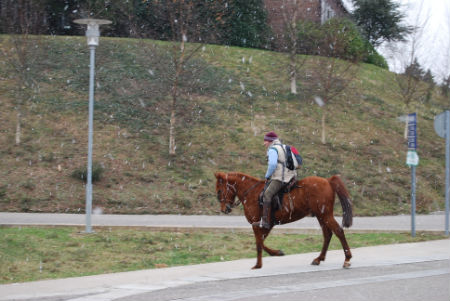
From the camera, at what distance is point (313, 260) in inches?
444

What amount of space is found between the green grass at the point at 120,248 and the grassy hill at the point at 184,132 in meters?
6.47

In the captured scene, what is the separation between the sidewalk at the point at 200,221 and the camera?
16.5 m

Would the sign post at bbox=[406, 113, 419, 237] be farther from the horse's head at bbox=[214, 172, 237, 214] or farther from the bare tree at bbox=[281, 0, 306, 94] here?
the bare tree at bbox=[281, 0, 306, 94]

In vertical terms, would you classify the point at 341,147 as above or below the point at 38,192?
above

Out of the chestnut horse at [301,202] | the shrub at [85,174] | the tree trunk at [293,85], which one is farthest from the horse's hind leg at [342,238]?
the tree trunk at [293,85]

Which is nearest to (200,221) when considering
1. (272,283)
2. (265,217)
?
(265,217)

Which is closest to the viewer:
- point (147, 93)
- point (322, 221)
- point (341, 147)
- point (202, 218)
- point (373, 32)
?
point (322, 221)

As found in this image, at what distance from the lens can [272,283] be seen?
9.35 metres

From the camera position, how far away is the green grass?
11.3m

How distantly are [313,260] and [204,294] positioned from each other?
344cm

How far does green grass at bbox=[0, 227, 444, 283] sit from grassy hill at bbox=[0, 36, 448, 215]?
6467 mm

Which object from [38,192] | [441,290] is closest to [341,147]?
[38,192]

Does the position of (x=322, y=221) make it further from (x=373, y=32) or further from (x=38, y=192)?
(x=373, y=32)

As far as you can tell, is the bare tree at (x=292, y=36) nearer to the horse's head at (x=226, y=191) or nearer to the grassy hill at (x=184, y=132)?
the grassy hill at (x=184, y=132)
